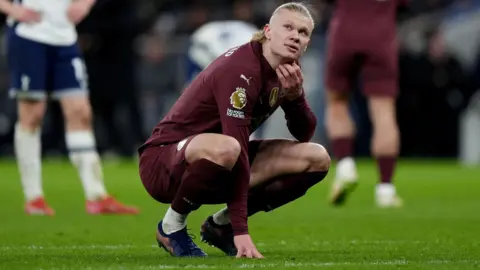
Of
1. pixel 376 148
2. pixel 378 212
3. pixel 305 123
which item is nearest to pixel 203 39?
pixel 376 148

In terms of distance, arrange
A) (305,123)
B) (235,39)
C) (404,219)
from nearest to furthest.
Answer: (305,123) → (404,219) → (235,39)

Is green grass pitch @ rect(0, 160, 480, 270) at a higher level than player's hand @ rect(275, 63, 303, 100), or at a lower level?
lower

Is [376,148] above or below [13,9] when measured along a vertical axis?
below

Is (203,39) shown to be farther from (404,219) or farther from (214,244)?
(214,244)

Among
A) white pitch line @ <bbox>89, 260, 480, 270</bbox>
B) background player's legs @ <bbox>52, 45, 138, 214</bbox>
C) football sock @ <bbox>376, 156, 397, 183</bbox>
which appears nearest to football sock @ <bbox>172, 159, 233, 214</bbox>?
white pitch line @ <bbox>89, 260, 480, 270</bbox>

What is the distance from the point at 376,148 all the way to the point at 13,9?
3.16 m

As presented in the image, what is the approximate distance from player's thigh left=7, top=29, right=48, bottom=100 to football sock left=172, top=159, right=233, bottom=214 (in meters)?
3.69

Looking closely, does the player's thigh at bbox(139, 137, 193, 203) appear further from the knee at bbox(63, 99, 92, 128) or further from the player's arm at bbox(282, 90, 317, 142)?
the knee at bbox(63, 99, 92, 128)

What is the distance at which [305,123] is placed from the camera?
649cm

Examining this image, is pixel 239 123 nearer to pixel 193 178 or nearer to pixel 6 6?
pixel 193 178

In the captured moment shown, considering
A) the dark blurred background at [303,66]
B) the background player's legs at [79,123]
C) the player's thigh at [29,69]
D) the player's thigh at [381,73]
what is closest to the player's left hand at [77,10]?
the background player's legs at [79,123]

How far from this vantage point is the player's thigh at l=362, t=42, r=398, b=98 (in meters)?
10.3

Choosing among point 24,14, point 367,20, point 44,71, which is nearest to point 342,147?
point 367,20

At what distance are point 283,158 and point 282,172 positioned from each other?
8 centimetres
